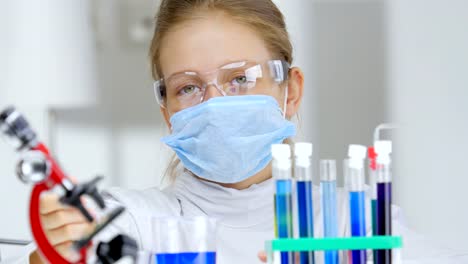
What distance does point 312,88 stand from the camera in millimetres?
2340

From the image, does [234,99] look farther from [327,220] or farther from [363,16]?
[363,16]

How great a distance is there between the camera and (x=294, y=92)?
55.6 inches

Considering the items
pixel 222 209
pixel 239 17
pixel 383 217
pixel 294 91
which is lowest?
pixel 222 209

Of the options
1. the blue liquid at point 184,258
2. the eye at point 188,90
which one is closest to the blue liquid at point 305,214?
the blue liquid at point 184,258

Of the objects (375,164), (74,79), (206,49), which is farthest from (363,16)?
(375,164)

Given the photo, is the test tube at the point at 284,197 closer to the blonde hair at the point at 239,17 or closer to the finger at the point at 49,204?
the finger at the point at 49,204

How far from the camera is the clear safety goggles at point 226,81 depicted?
1249 millimetres

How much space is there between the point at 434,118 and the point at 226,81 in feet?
3.90

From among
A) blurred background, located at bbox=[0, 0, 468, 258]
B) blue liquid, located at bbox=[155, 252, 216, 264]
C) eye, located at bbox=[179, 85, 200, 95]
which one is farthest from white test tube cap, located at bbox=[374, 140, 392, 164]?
blurred background, located at bbox=[0, 0, 468, 258]

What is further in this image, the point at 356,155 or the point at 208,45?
the point at 208,45

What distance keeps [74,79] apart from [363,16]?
0.95 meters

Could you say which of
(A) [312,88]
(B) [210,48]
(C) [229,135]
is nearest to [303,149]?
(C) [229,135]

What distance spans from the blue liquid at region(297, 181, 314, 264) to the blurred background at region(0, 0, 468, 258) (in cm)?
151

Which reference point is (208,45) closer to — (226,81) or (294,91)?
(226,81)
